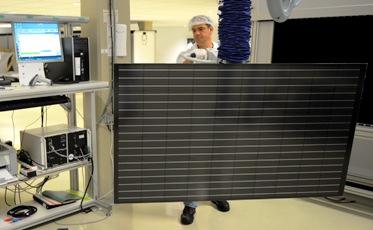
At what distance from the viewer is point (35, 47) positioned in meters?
2.35

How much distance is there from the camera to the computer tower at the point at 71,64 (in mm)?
2449

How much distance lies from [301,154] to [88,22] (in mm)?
2154

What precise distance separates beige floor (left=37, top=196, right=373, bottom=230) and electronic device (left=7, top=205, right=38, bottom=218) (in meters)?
0.13

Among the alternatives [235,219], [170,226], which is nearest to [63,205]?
[170,226]

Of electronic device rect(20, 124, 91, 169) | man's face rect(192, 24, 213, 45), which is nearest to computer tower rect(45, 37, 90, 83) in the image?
electronic device rect(20, 124, 91, 169)

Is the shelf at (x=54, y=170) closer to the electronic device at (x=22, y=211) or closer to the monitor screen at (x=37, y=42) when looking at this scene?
the electronic device at (x=22, y=211)

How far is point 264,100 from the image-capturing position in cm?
98

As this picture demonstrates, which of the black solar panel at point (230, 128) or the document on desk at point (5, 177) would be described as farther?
the document on desk at point (5, 177)

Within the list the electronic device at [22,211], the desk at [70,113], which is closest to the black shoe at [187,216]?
the desk at [70,113]

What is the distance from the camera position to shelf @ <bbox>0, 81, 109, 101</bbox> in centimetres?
203

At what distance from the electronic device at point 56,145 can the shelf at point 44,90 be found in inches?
14.2

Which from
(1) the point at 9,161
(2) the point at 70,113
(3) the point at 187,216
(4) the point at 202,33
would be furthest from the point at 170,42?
(1) the point at 9,161

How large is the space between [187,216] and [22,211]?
3.88 feet

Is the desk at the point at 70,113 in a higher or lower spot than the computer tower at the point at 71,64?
lower
